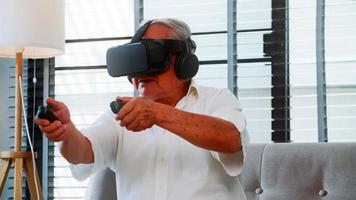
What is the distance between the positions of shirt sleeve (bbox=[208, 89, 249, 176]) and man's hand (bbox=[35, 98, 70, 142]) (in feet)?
1.12

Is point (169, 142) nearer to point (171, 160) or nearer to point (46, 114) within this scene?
point (171, 160)

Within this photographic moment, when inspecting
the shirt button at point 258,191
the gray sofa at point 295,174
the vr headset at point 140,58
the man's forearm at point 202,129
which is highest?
the vr headset at point 140,58

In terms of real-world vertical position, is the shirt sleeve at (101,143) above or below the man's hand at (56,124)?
below

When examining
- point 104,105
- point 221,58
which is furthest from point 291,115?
point 104,105

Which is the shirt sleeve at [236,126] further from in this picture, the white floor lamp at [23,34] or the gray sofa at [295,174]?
the white floor lamp at [23,34]

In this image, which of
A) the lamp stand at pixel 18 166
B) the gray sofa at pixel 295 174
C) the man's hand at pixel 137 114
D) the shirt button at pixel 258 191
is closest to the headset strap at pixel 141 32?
the man's hand at pixel 137 114

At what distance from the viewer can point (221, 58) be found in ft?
7.27

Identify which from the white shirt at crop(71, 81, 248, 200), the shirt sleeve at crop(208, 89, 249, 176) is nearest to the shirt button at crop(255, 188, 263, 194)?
the white shirt at crop(71, 81, 248, 200)

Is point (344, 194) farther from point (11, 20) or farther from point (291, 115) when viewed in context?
point (11, 20)

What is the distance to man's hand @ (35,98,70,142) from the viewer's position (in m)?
1.02

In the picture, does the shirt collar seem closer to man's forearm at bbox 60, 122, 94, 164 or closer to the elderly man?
the elderly man

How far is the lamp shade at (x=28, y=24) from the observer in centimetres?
187

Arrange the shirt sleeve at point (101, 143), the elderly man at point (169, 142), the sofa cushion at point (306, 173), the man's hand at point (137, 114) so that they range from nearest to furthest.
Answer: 1. the man's hand at point (137, 114)
2. the elderly man at point (169, 142)
3. the shirt sleeve at point (101, 143)
4. the sofa cushion at point (306, 173)

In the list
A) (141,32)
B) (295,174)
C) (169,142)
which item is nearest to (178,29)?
(141,32)
